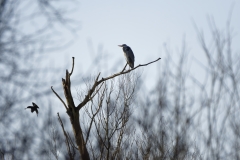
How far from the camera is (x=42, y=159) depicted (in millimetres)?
16000

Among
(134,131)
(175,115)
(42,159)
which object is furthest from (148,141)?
(42,159)

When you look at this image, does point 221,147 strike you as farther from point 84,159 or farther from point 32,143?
point 32,143

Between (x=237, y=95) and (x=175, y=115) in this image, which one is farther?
(x=175, y=115)

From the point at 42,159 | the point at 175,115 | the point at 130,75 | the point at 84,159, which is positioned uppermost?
the point at 42,159

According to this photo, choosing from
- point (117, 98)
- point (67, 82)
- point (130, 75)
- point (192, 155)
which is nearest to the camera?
point (67, 82)

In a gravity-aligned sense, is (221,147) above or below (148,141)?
below

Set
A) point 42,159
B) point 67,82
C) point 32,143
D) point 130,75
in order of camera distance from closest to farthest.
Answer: point 67,82
point 130,75
point 32,143
point 42,159

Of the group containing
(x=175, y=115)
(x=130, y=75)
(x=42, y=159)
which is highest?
(x=42, y=159)

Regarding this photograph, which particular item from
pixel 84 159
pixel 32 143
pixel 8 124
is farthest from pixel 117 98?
pixel 32 143

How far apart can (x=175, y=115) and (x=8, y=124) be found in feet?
8.37

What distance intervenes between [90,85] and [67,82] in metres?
0.47

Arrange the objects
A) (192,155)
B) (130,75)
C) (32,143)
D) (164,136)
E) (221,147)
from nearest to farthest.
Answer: (221,147) < (130,75) < (192,155) < (164,136) < (32,143)

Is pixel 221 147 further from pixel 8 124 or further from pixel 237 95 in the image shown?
pixel 8 124

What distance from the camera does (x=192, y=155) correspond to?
8.02 meters
